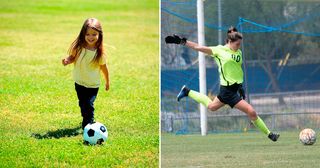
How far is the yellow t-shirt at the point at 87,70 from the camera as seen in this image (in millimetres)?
4271

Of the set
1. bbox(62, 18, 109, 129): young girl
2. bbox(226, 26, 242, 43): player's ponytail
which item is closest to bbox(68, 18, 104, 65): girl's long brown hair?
bbox(62, 18, 109, 129): young girl

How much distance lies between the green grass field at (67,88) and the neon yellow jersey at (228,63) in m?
0.53

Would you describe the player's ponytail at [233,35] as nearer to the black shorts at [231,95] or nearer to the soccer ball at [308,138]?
the black shorts at [231,95]

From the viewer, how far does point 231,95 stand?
532cm

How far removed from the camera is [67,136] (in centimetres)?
423

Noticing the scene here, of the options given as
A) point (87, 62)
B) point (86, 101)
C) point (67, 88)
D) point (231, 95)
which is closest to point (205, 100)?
point (231, 95)

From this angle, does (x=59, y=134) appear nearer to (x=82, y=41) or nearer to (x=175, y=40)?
(x=82, y=41)

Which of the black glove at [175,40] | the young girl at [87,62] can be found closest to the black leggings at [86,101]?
the young girl at [87,62]

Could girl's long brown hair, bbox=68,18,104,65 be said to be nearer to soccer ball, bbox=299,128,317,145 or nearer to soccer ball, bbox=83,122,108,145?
soccer ball, bbox=83,122,108,145

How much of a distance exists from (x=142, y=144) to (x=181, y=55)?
13.6ft

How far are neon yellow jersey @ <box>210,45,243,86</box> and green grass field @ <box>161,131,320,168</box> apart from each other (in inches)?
20.7

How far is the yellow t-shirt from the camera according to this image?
4.27 meters

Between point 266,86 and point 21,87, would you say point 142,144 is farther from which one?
point 266,86

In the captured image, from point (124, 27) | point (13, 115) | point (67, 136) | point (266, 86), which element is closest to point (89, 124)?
point (67, 136)
